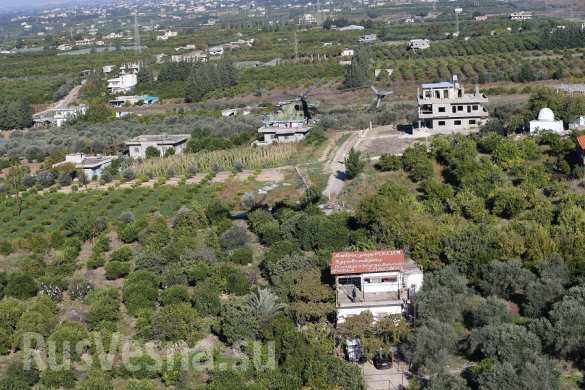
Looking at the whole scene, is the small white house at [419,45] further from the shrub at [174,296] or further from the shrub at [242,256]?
the shrub at [174,296]

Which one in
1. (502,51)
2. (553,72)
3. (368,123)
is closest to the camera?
(368,123)

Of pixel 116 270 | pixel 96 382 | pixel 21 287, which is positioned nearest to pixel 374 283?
pixel 96 382

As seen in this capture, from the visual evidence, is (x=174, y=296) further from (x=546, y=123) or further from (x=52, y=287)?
(x=546, y=123)

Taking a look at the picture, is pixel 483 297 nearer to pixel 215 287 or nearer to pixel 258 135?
pixel 215 287

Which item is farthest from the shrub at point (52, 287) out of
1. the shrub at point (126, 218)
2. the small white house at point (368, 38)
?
the small white house at point (368, 38)

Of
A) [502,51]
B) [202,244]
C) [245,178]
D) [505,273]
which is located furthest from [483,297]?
[502,51]
